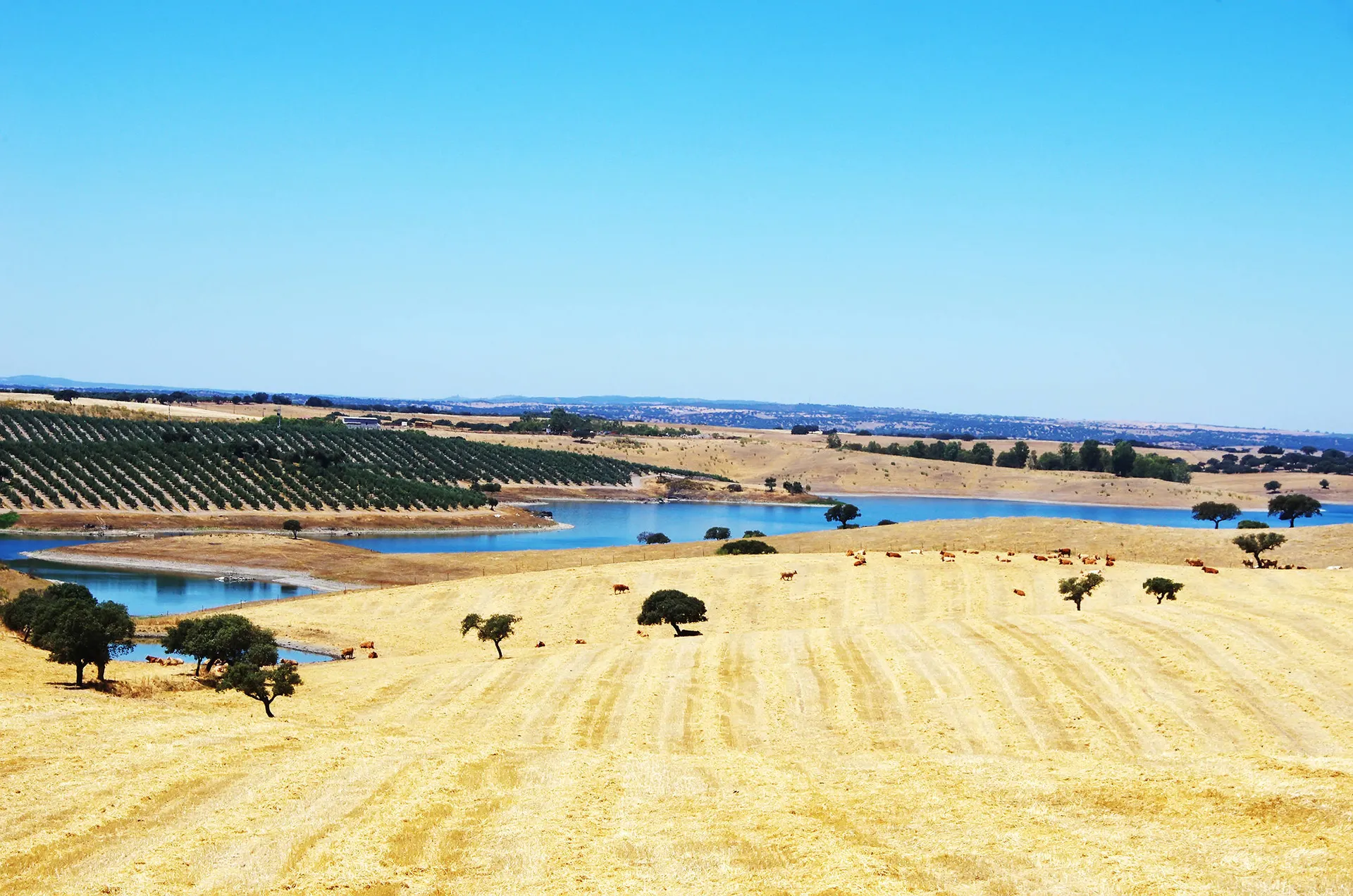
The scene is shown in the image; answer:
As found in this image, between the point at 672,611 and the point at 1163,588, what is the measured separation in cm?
2192

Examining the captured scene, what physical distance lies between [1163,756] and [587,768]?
14073 millimetres

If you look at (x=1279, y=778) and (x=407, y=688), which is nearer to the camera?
(x=1279, y=778)

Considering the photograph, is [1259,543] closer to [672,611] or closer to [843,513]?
[672,611]

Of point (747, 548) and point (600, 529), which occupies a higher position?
point (747, 548)

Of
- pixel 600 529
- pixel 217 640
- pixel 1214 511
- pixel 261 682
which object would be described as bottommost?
pixel 600 529

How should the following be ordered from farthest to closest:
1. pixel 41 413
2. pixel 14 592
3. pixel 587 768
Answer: pixel 41 413 → pixel 14 592 → pixel 587 768

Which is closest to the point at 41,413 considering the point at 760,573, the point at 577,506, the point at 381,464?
the point at 381,464

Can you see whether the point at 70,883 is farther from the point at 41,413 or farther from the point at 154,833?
the point at 41,413

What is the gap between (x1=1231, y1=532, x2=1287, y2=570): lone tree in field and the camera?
221 feet

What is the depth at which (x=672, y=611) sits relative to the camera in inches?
2002

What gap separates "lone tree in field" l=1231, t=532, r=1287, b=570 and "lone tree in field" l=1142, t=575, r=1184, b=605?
21.4 metres

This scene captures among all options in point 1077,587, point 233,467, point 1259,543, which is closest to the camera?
point 1077,587

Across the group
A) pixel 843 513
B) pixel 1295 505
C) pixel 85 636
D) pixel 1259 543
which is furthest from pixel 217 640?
pixel 1295 505

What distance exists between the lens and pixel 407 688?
38.2m
